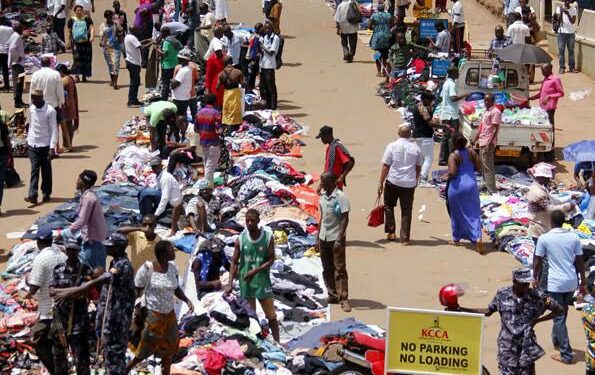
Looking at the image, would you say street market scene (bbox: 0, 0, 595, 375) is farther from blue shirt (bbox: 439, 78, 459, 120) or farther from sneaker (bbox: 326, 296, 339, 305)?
sneaker (bbox: 326, 296, 339, 305)

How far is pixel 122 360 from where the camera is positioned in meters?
11.4

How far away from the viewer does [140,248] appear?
14086mm

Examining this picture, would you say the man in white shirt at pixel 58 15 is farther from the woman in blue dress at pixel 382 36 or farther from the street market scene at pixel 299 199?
the woman in blue dress at pixel 382 36

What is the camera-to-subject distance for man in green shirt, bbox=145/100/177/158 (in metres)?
20.3

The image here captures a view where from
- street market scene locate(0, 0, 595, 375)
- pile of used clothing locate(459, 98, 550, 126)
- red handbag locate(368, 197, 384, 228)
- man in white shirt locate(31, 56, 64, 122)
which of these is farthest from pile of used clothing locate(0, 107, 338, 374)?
pile of used clothing locate(459, 98, 550, 126)

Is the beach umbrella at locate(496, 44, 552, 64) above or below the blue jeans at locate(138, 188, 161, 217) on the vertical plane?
above

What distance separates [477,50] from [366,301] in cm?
1603

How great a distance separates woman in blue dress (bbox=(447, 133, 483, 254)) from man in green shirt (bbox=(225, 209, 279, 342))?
4352mm

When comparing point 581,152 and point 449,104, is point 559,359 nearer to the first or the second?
point 581,152

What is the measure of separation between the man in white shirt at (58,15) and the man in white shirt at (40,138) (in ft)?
39.8

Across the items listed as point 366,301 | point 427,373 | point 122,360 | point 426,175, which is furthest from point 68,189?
point 427,373

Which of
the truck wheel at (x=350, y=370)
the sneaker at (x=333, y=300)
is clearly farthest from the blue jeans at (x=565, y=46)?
the truck wheel at (x=350, y=370)

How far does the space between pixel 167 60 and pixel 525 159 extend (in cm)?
739

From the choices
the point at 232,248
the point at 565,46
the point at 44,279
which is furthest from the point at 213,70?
the point at 44,279
